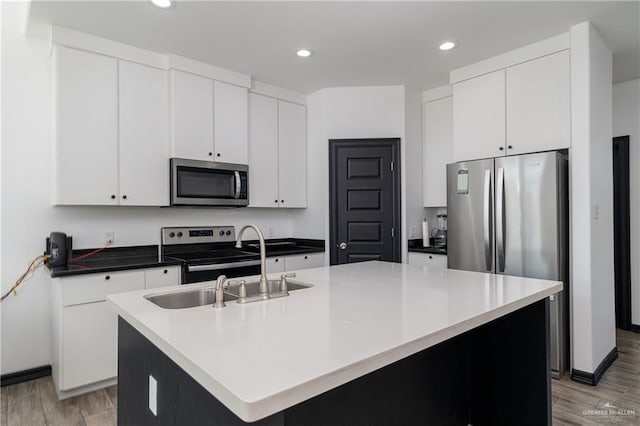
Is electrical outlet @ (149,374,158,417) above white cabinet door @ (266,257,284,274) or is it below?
below

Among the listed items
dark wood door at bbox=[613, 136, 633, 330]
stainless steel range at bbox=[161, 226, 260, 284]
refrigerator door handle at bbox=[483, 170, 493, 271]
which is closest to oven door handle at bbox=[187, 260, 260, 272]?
stainless steel range at bbox=[161, 226, 260, 284]

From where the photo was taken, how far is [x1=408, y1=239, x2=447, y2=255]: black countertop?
3553 millimetres

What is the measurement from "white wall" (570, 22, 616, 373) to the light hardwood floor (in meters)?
0.18

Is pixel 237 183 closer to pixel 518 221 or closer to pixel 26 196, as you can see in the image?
pixel 26 196

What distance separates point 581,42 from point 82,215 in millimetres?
3974

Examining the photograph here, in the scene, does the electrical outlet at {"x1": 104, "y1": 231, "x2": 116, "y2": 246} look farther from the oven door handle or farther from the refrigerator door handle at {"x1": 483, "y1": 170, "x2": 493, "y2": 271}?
the refrigerator door handle at {"x1": 483, "y1": 170, "x2": 493, "y2": 271}

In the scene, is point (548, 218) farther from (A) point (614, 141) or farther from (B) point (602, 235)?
(A) point (614, 141)

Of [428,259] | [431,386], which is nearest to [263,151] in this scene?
[428,259]

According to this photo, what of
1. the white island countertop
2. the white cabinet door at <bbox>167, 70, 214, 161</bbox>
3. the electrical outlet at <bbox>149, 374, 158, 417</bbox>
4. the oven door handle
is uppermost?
the white cabinet door at <bbox>167, 70, 214, 161</bbox>

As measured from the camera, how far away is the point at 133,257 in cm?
310

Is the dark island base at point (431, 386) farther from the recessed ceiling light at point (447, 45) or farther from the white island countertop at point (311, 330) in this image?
the recessed ceiling light at point (447, 45)

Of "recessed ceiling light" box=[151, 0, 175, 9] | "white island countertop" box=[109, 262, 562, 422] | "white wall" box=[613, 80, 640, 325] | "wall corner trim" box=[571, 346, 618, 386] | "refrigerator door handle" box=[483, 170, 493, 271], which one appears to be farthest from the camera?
"white wall" box=[613, 80, 640, 325]

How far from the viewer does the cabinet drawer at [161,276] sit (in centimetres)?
270

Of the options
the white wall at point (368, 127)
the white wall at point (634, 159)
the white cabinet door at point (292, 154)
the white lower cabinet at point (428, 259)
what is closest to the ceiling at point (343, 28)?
the white wall at point (634, 159)
